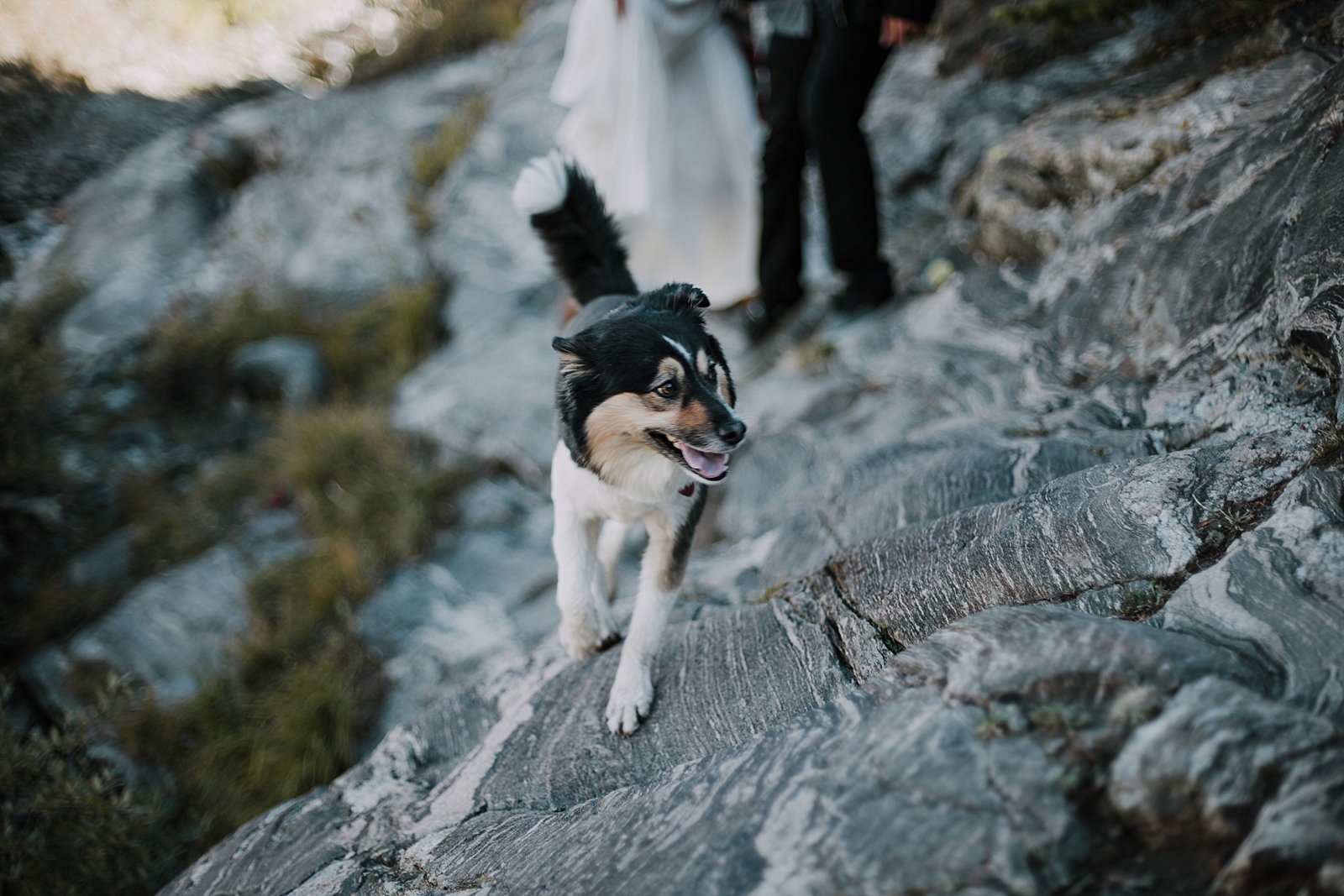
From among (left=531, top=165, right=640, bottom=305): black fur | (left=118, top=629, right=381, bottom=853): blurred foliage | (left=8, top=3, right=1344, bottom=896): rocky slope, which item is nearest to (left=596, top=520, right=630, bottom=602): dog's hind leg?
(left=8, top=3, right=1344, bottom=896): rocky slope

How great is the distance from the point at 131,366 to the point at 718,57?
5.63 m

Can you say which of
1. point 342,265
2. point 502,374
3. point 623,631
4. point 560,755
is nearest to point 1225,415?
point 623,631

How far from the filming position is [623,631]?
2.74 m

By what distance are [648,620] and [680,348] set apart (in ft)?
2.92

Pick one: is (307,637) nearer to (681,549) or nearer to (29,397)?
(681,549)

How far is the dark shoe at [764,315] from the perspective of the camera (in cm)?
502

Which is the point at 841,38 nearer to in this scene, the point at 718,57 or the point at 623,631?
the point at 718,57

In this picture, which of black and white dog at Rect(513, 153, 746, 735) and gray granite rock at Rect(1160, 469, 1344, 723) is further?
black and white dog at Rect(513, 153, 746, 735)

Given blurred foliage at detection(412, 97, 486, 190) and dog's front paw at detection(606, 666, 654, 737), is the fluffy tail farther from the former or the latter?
blurred foliage at detection(412, 97, 486, 190)

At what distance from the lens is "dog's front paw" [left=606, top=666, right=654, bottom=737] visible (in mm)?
2186

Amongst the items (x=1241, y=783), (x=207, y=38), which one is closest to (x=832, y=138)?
(x=1241, y=783)

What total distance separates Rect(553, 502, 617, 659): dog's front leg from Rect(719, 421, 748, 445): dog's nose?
2.21 ft

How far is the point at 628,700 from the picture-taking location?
2.21 metres

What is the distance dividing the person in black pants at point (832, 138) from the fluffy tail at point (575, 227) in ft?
5.99
